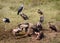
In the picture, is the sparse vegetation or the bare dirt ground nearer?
the bare dirt ground

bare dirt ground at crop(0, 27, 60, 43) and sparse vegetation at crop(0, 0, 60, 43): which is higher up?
sparse vegetation at crop(0, 0, 60, 43)

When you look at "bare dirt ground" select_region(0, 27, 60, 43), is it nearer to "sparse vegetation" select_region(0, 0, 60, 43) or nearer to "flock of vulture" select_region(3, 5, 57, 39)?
"sparse vegetation" select_region(0, 0, 60, 43)

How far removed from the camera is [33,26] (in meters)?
13.3

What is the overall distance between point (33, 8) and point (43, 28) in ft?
8.18

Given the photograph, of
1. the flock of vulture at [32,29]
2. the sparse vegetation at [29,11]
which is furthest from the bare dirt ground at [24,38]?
the flock of vulture at [32,29]

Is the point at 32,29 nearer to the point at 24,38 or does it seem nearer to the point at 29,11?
the point at 24,38

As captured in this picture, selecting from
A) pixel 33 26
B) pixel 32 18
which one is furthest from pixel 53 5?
pixel 33 26

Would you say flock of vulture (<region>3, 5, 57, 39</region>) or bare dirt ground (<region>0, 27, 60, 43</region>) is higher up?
flock of vulture (<region>3, 5, 57, 39</region>)

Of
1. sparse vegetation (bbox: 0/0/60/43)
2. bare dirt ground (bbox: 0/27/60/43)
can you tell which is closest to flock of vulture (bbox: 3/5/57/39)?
bare dirt ground (bbox: 0/27/60/43)

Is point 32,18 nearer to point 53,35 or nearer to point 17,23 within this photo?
point 17,23

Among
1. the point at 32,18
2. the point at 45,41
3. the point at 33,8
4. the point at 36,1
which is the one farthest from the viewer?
the point at 36,1

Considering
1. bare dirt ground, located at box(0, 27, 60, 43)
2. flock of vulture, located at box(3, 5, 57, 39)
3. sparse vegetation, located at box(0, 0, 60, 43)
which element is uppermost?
sparse vegetation, located at box(0, 0, 60, 43)

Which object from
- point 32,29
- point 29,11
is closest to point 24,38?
point 32,29

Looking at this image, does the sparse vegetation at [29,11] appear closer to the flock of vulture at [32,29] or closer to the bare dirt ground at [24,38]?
the bare dirt ground at [24,38]
